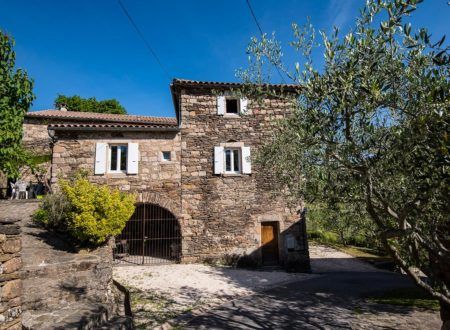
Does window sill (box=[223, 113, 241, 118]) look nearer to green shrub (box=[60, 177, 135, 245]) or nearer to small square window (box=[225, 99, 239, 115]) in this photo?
small square window (box=[225, 99, 239, 115])

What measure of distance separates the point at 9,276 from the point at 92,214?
4463mm

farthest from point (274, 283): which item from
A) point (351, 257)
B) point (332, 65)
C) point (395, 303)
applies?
point (351, 257)

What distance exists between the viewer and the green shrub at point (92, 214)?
24.9 feet

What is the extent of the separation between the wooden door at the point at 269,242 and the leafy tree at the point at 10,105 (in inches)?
347

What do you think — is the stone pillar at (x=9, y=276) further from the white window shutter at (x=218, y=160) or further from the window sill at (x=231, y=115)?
the window sill at (x=231, y=115)

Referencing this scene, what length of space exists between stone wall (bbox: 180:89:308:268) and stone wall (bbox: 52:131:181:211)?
1.48 ft

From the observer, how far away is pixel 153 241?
14.0 metres

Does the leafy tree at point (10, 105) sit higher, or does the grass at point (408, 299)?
the leafy tree at point (10, 105)

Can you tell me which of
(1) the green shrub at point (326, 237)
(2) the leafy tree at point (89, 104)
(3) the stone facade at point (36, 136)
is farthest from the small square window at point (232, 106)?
(2) the leafy tree at point (89, 104)

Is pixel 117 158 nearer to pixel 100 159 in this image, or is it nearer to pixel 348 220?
pixel 100 159

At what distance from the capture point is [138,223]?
47.5 feet

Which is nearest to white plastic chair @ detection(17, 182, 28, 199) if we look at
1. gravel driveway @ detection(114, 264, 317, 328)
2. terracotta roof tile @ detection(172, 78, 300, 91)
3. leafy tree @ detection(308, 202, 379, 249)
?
gravel driveway @ detection(114, 264, 317, 328)

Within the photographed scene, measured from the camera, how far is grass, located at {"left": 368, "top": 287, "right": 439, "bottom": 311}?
709 centimetres

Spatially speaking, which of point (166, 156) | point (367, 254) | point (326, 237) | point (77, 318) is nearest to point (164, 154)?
point (166, 156)
